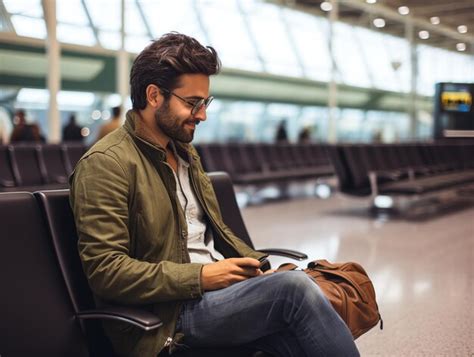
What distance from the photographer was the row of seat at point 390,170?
784 centimetres

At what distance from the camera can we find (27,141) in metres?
9.10

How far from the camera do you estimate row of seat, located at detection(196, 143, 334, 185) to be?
29.7ft

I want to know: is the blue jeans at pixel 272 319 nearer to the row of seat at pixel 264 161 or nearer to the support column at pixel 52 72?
the row of seat at pixel 264 161

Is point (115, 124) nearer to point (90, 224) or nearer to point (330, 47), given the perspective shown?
point (90, 224)

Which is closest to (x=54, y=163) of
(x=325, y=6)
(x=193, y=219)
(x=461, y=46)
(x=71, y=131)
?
(x=71, y=131)

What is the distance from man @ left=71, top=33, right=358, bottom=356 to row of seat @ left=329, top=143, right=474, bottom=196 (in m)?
5.99

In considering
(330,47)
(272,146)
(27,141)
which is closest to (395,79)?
(330,47)

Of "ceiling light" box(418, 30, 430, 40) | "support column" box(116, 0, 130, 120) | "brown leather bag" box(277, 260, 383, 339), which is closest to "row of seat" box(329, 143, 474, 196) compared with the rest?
"support column" box(116, 0, 130, 120)

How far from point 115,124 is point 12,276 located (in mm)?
5923

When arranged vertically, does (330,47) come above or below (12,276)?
above

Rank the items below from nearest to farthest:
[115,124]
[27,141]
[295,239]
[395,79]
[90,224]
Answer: [90,224] < [295,239] < [115,124] < [27,141] < [395,79]

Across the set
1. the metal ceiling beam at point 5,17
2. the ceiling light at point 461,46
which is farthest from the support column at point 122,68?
the ceiling light at point 461,46

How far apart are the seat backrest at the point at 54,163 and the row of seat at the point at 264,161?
2448 millimetres

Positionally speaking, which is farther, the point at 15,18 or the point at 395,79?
the point at 395,79
